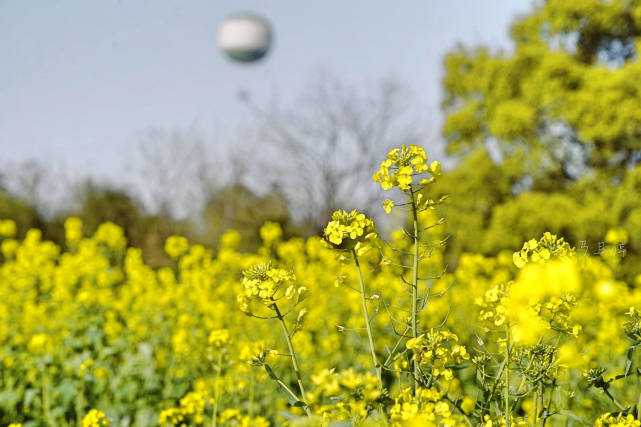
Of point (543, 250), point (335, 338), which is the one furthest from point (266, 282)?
point (335, 338)

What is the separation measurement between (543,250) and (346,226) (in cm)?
39

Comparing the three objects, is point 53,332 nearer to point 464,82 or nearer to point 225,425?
point 225,425

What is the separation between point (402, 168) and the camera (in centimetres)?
120

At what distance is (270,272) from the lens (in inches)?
47.3

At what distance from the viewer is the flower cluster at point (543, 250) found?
A: 115 centimetres

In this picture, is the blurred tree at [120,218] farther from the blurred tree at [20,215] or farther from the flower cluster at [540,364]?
the flower cluster at [540,364]

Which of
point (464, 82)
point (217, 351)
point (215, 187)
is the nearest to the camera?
point (217, 351)

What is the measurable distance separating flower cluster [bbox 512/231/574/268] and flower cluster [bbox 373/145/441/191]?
0.24 metres

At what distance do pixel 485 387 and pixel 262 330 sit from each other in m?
2.90

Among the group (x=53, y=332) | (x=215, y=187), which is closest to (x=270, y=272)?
(x=53, y=332)

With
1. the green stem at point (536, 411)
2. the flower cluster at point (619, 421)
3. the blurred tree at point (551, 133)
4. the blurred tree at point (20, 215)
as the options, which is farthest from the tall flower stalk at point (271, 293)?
the blurred tree at point (20, 215)

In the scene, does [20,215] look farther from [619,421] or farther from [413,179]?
[619,421]

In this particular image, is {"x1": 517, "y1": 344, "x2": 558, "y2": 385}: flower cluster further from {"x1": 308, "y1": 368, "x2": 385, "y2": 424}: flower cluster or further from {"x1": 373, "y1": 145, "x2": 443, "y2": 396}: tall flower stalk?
{"x1": 308, "y1": 368, "x2": 385, "y2": 424}: flower cluster

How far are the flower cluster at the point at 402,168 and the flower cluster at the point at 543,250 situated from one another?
0.24 meters
